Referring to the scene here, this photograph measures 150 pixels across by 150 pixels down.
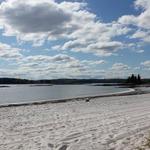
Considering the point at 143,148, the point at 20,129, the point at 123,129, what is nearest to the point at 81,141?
the point at 143,148

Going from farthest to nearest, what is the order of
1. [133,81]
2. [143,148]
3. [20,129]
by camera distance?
[133,81]
[20,129]
[143,148]

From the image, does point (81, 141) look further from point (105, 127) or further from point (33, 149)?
point (105, 127)

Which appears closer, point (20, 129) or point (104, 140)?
point (104, 140)

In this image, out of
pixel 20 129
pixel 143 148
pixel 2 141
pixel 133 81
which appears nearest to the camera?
pixel 143 148

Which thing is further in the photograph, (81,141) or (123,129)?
(123,129)

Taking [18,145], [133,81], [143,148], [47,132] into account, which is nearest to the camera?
[143,148]

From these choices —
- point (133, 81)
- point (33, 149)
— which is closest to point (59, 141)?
point (33, 149)

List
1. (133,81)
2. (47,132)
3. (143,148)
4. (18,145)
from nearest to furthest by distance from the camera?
(143,148), (18,145), (47,132), (133,81)

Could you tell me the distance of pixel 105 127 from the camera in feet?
42.6

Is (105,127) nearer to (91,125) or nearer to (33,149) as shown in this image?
(91,125)

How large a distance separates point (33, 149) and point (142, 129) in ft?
17.4

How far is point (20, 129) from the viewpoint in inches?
509

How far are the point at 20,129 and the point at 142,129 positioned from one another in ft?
16.6

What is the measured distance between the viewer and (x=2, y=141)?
10188mm
